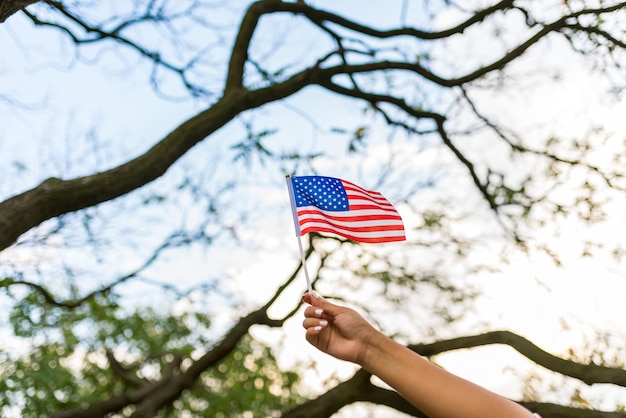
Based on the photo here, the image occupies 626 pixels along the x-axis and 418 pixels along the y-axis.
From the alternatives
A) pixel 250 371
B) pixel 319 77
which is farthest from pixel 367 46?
pixel 250 371

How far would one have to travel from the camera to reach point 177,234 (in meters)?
8.77

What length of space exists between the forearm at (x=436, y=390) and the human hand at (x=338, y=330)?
0.20 meters

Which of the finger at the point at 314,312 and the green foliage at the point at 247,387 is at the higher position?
the green foliage at the point at 247,387

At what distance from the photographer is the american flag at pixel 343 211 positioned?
3785mm

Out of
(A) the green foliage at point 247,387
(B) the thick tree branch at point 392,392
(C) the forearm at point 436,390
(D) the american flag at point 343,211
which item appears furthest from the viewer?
(A) the green foliage at point 247,387

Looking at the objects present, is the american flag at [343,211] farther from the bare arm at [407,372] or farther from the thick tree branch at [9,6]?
the thick tree branch at [9,6]

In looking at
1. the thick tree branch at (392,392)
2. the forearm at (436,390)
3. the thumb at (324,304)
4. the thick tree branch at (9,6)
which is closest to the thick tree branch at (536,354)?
the thick tree branch at (392,392)

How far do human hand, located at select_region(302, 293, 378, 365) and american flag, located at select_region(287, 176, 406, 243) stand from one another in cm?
127

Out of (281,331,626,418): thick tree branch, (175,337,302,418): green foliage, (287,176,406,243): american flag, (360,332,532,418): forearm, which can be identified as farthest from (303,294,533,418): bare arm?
(175,337,302,418): green foliage

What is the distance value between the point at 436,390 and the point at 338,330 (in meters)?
0.66

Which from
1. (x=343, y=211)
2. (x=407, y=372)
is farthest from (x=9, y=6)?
(x=407, y=372)

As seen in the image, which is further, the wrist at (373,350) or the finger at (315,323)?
the finger at (315,323)

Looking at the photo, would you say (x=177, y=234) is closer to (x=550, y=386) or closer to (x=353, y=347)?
(x=550, y=386)

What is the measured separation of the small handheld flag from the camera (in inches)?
149
